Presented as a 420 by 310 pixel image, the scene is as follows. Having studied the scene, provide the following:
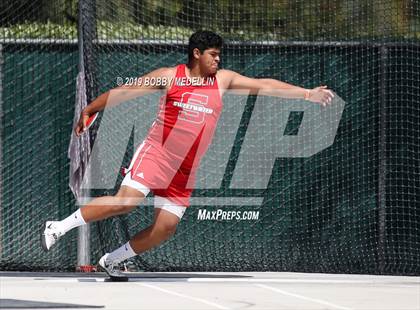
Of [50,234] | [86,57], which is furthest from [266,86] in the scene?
[50,234]

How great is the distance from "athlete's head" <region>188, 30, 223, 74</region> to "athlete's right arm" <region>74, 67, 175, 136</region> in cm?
27

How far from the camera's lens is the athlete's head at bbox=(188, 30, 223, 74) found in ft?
35.9

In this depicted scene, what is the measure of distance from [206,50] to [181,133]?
0.79 metres

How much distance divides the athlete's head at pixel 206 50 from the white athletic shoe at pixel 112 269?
1970 millimetres

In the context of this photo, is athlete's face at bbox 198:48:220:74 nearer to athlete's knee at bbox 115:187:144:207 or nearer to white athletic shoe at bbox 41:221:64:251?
athlete's knee at bbox 115:187:144:207

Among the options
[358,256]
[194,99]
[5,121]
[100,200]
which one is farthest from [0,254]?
[358,256]

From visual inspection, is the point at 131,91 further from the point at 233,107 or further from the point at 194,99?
the point at 233,107

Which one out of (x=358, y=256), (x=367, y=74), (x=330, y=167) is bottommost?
(x=358, y=256)

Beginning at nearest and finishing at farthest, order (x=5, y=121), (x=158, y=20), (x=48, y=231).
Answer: (x=48, y=231)
(x=5, y=121)
(x=158, y=20)

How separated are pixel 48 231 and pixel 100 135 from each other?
2145mm

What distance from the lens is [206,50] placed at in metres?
11.0

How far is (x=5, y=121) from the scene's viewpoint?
12.4 m

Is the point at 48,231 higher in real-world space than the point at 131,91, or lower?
lower

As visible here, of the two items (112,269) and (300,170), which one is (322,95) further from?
(112,269)
